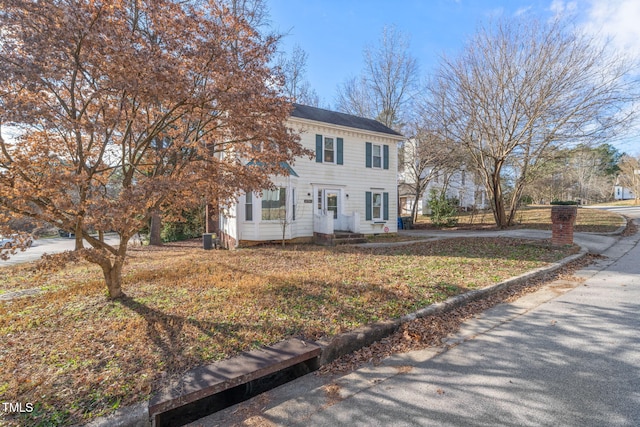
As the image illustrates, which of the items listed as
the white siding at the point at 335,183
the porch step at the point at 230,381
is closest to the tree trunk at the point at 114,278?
the porch step at the point at 230,381

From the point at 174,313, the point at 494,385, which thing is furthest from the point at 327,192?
the point at 494,385

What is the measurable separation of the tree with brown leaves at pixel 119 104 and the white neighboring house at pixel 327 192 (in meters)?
5.88

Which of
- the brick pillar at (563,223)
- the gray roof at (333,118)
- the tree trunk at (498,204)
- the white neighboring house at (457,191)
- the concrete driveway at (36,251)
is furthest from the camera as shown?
the white neighboring house at (457,191)

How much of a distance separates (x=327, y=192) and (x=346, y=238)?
2566 mm

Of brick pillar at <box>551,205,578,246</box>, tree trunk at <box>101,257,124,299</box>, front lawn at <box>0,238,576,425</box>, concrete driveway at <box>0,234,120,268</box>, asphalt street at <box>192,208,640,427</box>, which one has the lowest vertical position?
concrete driveway at <box>0,234,120,268</box>

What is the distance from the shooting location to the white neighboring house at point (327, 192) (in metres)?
12.2

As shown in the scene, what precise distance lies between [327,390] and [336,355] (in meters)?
0.62

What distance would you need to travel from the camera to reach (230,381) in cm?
270

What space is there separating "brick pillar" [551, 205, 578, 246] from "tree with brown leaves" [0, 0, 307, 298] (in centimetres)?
833

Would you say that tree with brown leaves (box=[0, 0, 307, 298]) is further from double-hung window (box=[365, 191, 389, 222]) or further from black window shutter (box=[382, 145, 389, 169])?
black window shutter (box=[382, 145, 389, 169])

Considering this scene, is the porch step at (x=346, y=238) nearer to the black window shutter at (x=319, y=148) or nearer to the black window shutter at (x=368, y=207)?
the black window shutter at (x=368, y=207)

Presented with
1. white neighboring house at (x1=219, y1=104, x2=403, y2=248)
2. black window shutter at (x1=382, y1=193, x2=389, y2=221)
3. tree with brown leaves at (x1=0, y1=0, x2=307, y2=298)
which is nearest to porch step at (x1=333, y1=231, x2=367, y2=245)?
white neighboring house at (x1=219, y1=104, x2=403, y2=248)

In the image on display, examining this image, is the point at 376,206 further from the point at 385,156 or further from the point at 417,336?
the point at 417,336

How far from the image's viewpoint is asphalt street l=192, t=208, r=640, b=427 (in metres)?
2.35
